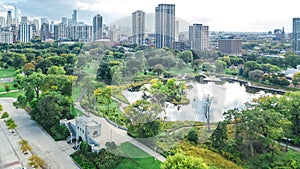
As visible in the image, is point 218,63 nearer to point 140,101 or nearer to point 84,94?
point 84,94

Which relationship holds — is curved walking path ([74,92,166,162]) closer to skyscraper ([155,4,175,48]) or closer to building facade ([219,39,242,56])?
skyscraper ([155,4,175,48])

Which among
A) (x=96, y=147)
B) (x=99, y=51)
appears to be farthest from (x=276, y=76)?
(x=96, y=147)

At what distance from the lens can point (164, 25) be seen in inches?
202

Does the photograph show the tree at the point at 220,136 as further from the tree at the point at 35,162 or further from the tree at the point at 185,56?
the tree at the point at 35,162

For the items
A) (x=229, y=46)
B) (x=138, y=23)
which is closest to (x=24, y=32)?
(x=229, y=46)

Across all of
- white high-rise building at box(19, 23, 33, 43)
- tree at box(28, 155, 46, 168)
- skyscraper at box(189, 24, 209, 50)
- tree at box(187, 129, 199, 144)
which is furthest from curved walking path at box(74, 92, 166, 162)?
white high-rise building at box(19, 23, 33, 43)

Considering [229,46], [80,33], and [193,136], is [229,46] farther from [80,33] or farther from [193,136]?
[193,136]

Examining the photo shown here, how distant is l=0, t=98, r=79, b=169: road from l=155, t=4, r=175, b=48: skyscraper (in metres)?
3.15

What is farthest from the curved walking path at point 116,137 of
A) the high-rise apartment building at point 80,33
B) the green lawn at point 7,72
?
the high-rise apartment building at point 80,33

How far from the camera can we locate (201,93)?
574 centimetres

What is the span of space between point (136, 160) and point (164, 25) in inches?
107

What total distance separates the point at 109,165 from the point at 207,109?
2.37 meters

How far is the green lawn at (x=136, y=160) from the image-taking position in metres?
5.42

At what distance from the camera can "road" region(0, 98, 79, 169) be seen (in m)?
5.93
